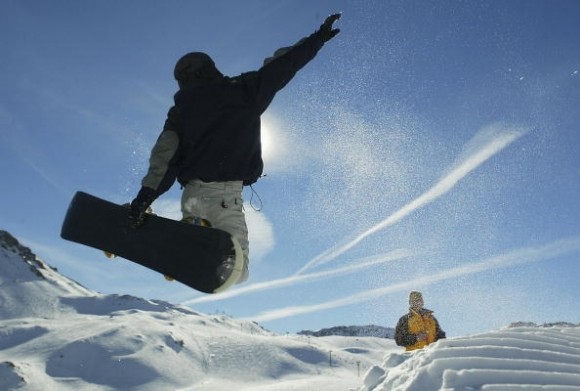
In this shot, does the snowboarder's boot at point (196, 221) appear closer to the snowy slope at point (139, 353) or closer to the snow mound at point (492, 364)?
the snow mound at point (492, 364)

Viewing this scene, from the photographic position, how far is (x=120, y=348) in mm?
52250

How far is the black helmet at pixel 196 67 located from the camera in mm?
4484

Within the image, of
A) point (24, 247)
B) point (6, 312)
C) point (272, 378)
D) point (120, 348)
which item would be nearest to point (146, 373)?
point (120, 348)

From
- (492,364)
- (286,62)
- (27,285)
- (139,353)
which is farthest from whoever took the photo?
(27,285)

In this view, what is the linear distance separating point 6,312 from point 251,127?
7993 centimetres

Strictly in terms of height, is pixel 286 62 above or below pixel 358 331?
→ below

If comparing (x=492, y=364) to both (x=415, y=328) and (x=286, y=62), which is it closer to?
(x=286, y=62)

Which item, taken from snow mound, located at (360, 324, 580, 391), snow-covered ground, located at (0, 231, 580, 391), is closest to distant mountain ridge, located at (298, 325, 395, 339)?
snow-covered ground, located at (0, 231, 580, 391)

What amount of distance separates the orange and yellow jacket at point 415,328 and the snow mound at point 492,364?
9.57ft

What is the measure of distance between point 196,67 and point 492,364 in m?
3.38

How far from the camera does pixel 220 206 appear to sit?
4383mm

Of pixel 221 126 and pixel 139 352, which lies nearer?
pixel 221 126

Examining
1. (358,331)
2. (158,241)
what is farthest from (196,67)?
(358,331)

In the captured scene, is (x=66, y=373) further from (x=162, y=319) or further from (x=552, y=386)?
(x=552, y=386)
